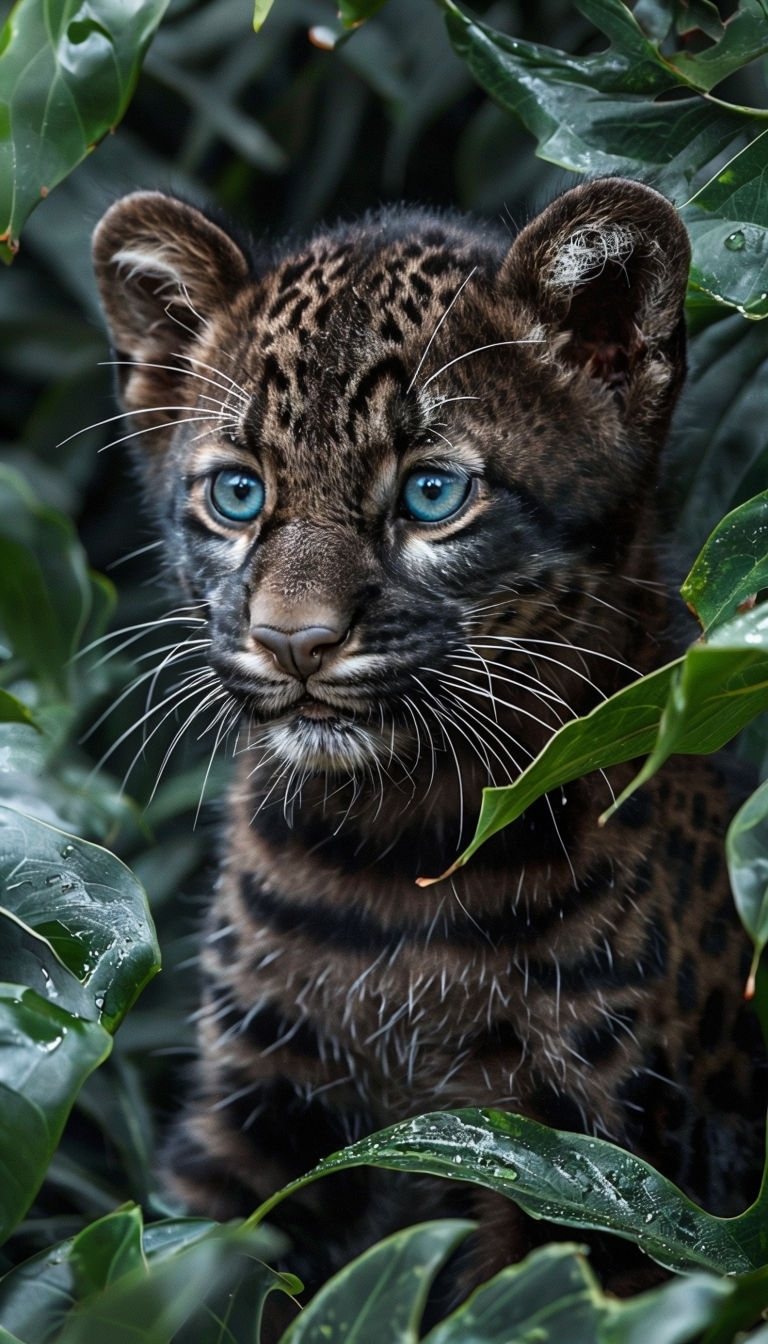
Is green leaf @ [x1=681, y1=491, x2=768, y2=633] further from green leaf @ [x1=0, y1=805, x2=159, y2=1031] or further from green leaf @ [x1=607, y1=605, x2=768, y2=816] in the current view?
green leaf @ [x1=0, y1=805, x2=159, y2=1031]

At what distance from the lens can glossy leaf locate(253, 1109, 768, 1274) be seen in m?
1.29

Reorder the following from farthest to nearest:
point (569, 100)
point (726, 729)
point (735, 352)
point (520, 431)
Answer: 1. point (735, 352)
2. point (520, 431)
3. point (569, 100)
4. point (726, 729)

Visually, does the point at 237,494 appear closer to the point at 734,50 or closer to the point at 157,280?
the point at 157,280

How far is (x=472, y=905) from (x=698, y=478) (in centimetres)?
76

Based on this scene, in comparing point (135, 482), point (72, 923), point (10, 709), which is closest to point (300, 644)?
point (10, 709)

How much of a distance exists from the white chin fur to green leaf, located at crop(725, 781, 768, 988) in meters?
0.74

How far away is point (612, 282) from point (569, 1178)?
1.06m

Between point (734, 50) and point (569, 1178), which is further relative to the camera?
point (734, 50)

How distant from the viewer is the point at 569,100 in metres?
1.71

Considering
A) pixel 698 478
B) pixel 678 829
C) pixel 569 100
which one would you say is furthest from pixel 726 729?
pixel 698 478

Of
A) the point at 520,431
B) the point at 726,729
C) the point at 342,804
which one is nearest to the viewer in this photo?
the point at 726,729

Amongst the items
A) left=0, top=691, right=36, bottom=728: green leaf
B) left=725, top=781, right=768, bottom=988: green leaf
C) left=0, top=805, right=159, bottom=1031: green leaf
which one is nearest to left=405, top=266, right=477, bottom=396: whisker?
left=0, top=691, right=36, bottom=728: green leaf

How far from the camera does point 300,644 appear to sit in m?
1.62

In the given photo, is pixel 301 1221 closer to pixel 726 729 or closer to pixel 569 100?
pixel 726 729
